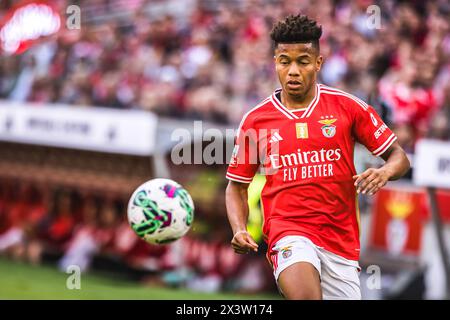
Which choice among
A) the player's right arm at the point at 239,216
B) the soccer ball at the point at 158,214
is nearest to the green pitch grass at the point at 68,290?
the soccer ball at the point at 158,214

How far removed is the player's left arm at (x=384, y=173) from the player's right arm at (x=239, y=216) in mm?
800

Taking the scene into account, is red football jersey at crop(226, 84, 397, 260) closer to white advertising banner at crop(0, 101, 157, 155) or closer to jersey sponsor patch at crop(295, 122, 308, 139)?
jersey sponsor patch at crop(295, 122, 308, 139)

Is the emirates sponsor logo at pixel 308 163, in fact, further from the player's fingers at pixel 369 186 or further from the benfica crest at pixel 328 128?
the player's fingers at pixel 369 186

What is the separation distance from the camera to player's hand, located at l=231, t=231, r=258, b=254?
19.2ft

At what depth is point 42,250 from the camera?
15.2 meters

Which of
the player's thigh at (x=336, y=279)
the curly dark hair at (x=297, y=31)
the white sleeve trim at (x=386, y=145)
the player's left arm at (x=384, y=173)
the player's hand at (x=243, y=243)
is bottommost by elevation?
the player's thigh at (x=336, y=279)

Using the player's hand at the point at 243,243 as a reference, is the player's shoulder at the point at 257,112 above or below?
above

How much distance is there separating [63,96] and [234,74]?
9.56ft

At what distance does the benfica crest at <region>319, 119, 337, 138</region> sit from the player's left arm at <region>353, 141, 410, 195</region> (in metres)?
0.40

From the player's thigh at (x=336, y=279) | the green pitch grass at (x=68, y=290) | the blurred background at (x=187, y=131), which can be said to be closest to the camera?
the player's thigh at (x=336, y=279)

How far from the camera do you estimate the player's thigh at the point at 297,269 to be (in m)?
5.64

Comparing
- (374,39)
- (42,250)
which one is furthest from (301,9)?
(42,250)

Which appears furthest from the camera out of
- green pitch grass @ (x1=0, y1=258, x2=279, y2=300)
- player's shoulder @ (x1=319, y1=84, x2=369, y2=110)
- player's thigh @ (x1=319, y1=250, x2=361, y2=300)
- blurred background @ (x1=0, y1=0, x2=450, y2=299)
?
blurred background @ (x1=0, y1=0, x2=450, y2=299)

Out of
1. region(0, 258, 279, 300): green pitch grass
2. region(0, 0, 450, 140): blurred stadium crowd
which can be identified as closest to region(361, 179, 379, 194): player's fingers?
region(0, 0, 450, 140): blurred stadium crowd
